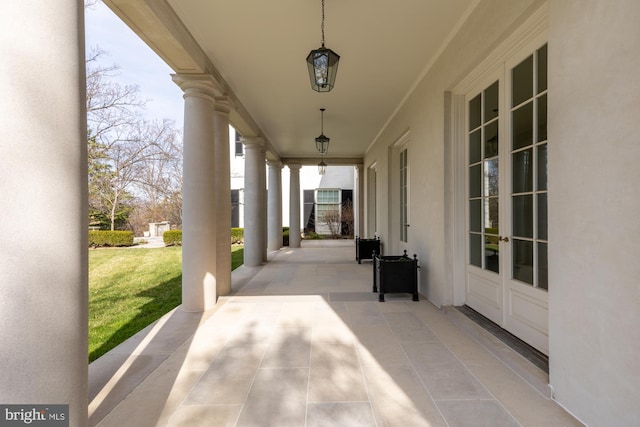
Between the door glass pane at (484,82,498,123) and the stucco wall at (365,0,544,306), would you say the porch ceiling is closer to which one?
the stucco wall at (365,0,544,306)

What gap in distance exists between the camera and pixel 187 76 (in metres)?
4.04

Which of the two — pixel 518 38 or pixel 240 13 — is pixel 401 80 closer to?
pixel 518 38

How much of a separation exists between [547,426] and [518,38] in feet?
9.73

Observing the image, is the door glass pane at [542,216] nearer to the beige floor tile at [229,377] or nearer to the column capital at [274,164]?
the beige floor tile at [229,377]

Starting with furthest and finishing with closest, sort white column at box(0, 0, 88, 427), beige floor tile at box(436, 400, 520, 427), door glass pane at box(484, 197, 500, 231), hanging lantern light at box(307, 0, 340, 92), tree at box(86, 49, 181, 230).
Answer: tree at box(86, 49, 181, 230) → door glass pane at box(484, 197, 500, 231) → hanging lantern light at box(307, 0, 340, 92) → beige floor tile at box(436, 400, 520, 427) → white column at box(0, 0, 88, 427)

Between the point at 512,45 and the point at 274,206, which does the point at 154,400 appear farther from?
the point at 274,206

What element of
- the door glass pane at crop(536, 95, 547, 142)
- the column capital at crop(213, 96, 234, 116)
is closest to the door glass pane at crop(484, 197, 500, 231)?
the door glass pane at crop(536, 95, 547, 142)

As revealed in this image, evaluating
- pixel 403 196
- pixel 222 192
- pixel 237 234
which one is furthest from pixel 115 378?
pixel 237 234

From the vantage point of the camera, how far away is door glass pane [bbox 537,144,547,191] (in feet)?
8.14

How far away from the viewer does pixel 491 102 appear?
129 inches

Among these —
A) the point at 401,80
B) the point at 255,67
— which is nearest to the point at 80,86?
the point at 255,67

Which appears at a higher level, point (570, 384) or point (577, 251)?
point (577, 251)

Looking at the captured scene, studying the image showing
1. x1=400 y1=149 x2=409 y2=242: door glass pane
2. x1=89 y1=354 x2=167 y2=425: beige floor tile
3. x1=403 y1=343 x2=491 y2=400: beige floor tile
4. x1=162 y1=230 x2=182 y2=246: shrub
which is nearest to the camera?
x1=89 y1=354 x2=167 y2=425: beige floor tile

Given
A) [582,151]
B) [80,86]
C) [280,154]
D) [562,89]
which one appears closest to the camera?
[80,86]
